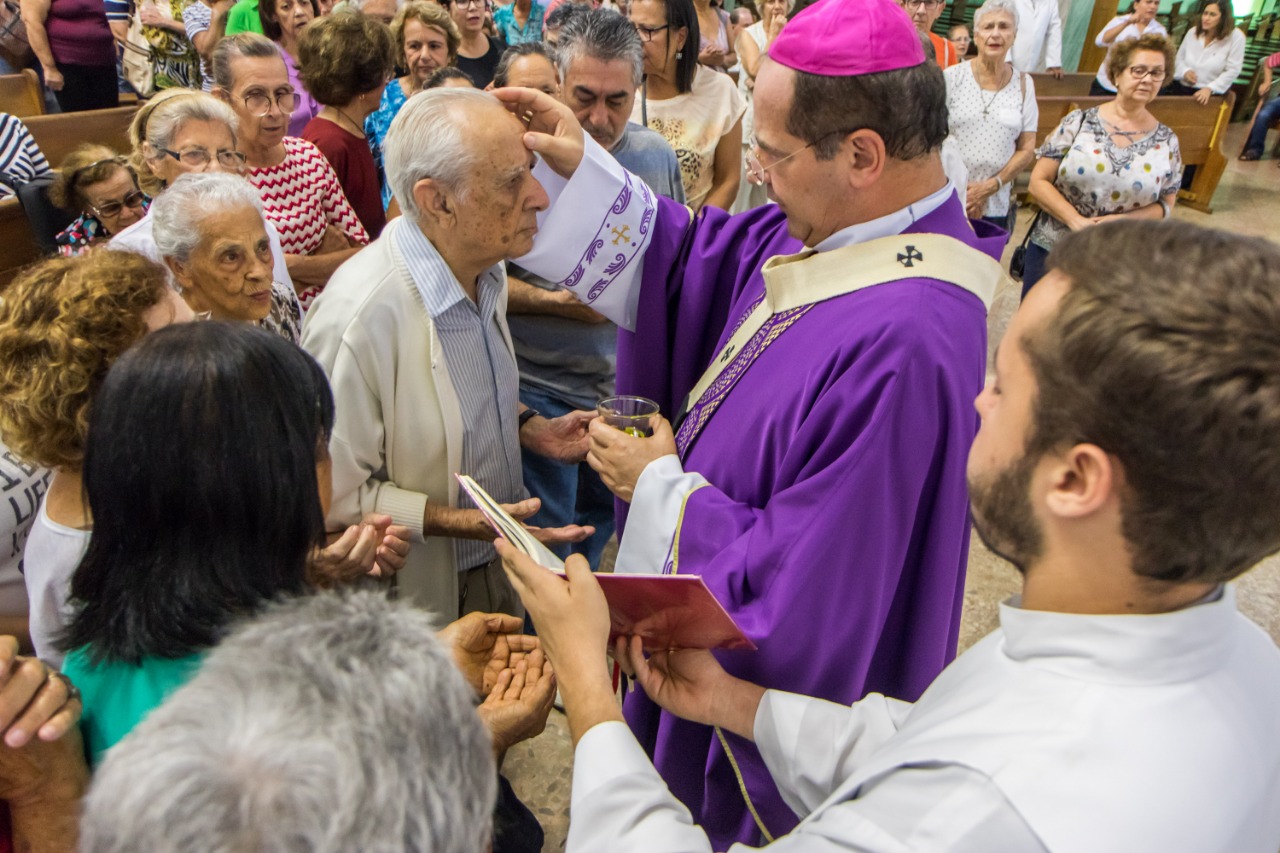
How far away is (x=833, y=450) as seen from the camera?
5.23ft

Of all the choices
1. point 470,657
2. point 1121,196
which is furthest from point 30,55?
point 1121,196

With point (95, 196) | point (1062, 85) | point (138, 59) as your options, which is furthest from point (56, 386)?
point (1062, 85)

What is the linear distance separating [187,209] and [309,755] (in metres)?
1.97

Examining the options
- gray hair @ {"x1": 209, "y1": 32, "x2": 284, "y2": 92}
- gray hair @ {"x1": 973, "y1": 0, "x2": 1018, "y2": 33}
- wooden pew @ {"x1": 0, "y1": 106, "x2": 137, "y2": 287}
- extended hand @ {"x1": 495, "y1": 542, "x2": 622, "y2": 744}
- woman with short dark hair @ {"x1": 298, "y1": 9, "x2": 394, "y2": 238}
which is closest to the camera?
extended hand @ {"x1": 495, "y1": 542, "x2": 622, "y2": 744}

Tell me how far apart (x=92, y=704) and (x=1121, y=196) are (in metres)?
4.62

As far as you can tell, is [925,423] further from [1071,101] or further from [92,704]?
[1071,101]

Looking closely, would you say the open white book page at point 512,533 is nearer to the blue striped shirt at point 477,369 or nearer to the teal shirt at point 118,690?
the teal shirt at point 118,690

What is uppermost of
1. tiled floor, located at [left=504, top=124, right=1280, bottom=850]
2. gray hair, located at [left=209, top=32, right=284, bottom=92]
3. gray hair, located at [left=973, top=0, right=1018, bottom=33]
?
gray hair, located at [left=973, top=0, right=1018, bottom=33]

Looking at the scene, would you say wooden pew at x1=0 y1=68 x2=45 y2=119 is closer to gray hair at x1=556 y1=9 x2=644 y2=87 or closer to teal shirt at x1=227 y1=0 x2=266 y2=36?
teal shirt at x1=227 y1=0 x2=266 y2=36

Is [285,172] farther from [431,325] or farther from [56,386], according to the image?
[56,386]

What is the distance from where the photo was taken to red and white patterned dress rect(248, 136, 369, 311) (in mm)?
3094

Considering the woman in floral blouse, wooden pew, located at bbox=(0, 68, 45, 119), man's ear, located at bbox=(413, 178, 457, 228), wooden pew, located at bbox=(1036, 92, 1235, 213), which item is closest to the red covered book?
man's ear, located at bbox=(413, 178, 457, 228)

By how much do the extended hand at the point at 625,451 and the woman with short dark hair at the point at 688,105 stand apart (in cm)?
201

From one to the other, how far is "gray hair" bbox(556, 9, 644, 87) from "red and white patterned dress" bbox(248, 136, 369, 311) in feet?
2.98
